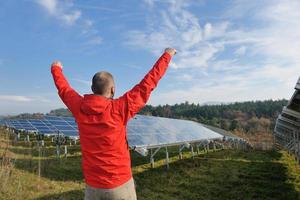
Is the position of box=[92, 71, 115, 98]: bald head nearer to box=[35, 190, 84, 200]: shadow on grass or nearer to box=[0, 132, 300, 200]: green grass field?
box=[0, 132, 300, 200]: green grass field

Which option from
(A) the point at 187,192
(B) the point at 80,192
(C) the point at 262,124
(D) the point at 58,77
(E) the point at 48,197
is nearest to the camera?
(D) the point at 58,77

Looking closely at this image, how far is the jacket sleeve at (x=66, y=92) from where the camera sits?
3.22 m

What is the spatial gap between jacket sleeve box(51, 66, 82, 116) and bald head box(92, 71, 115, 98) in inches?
7.9

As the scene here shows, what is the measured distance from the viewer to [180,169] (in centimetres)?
1403

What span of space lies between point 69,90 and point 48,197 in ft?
17.8

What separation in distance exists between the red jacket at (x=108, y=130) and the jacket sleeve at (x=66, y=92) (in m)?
0.05

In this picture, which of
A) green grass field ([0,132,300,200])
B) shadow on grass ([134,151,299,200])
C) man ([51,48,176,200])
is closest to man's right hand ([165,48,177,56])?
man ([51,48,176,200])

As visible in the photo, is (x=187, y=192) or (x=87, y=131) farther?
(x=187, y=192)

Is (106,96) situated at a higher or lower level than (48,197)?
higher

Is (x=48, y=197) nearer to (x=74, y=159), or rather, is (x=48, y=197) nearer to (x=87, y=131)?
(x=87, y=131)

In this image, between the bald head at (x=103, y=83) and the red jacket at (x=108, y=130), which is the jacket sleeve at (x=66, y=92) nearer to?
the red jacket at (x=108, y=130)

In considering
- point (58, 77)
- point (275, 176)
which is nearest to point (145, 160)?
point (275, 176)

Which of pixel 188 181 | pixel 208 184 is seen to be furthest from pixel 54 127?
pixel 208 184

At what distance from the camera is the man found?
3.03 metres
